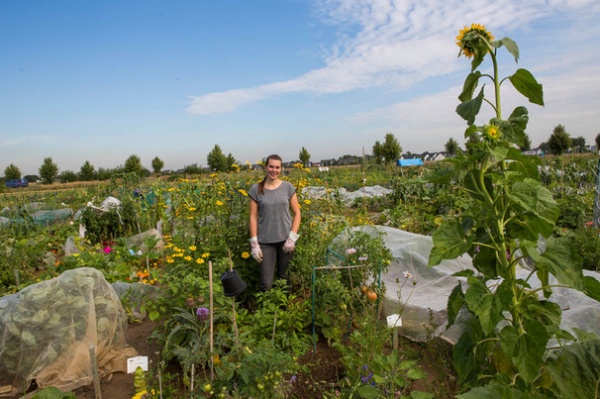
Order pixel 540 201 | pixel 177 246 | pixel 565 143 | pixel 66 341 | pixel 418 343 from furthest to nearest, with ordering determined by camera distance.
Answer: pixel 565 143
pixel 177 246
pixel 418 343
pixel 66 341
pixel 540 201

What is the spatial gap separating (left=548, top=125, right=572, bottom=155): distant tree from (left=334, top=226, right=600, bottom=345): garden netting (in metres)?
25.6

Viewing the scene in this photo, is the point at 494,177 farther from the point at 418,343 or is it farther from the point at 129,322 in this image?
the point at 129,322

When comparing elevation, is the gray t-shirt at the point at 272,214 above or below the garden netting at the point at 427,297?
above

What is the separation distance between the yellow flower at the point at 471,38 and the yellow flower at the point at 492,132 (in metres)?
0.31

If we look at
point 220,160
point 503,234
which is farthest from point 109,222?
point 220,160

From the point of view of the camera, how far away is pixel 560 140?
24922 millimetres

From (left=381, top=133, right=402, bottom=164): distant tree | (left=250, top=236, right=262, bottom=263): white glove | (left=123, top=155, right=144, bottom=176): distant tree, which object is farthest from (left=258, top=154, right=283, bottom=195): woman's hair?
(left=123, top=155, right=144, bottom=176): distant tree

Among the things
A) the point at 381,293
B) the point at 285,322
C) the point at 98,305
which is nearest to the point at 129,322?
the point at 98,305

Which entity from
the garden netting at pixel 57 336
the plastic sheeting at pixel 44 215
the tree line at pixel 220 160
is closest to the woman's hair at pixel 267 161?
the garden netting at pixel 57 336

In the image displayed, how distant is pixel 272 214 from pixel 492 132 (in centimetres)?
237

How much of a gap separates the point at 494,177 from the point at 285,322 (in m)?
2.10

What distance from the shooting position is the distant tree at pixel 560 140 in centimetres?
2480

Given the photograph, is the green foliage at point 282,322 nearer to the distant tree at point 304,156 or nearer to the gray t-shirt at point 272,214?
the gray t-shirt at point 272,214

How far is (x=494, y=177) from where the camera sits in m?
1.45
